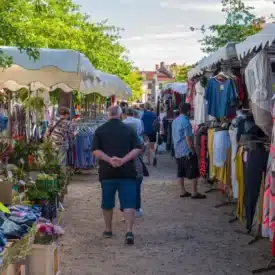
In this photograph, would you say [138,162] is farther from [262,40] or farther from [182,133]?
[262,40]

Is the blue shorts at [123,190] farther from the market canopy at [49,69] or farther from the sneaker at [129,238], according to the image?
the market canopy at [49,69]

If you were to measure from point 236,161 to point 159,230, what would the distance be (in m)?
1.45

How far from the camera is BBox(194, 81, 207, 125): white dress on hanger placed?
12188 millimetres

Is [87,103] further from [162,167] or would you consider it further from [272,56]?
[272,56]

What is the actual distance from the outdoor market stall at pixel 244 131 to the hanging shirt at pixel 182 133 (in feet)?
1.33

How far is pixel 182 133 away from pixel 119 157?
3258 mm

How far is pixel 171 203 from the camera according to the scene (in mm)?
10359

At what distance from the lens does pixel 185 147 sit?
10.4 metres

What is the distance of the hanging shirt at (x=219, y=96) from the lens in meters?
9.75

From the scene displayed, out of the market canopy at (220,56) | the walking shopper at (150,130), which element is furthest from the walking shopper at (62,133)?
the walking shopper at (150,130)

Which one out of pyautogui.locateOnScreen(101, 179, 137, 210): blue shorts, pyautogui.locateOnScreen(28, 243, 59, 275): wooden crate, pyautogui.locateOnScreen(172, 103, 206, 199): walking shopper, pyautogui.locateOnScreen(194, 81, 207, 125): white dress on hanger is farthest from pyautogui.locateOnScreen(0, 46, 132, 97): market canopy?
pyautogui.locateOnScreen(28, 243, 59, 275): wooden crate

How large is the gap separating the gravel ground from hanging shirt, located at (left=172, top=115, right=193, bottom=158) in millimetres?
925

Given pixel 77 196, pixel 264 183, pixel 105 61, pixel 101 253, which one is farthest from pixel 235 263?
pixel 105 61

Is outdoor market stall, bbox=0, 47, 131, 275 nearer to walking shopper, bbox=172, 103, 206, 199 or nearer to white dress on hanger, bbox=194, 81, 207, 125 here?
walking shopper, bbox=172, 103, 206, 199
